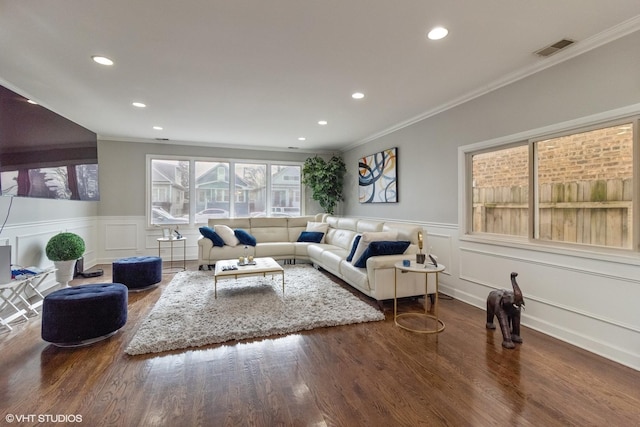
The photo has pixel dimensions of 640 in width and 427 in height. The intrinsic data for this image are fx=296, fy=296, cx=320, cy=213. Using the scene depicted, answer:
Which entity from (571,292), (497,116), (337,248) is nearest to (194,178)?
(337,248)

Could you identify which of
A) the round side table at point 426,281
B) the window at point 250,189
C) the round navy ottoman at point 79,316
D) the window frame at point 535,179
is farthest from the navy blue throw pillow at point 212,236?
the window frame at point 535,179

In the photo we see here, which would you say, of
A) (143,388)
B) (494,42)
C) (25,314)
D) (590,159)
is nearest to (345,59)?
(494,42)

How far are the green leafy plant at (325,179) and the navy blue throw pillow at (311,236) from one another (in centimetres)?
103

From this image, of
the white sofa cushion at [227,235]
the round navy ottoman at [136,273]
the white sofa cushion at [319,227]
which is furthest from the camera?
the white sofa cushion at [319,227]

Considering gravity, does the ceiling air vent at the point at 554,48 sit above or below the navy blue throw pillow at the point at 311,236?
above

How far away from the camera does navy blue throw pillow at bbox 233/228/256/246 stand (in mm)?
5465

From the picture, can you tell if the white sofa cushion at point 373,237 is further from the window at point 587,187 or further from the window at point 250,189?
the window at point 250,189

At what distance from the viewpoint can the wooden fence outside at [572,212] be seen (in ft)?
7.88

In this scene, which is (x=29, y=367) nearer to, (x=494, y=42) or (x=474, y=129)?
(x=494, y=42)

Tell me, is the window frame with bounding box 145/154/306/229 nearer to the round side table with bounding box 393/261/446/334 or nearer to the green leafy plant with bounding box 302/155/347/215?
the green leafy plant with bounding box 302/155/347/215

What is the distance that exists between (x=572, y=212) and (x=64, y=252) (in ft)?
19.2

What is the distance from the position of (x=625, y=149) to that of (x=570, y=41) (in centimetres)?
97

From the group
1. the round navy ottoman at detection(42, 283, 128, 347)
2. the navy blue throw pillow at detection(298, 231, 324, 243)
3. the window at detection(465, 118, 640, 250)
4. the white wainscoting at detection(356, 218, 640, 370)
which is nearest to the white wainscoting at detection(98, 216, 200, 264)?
the navy blue throw pillow at detection(298, 231, 324, 243)

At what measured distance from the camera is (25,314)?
3143 mm
